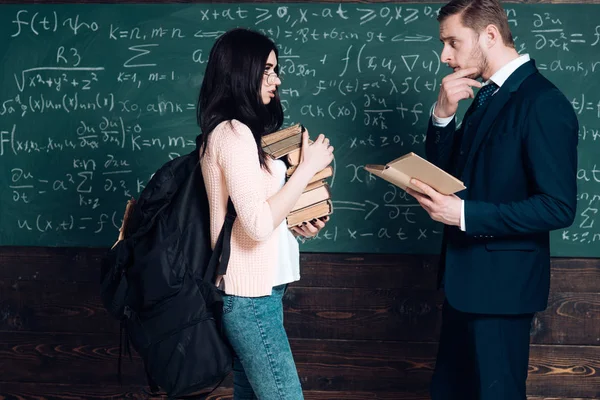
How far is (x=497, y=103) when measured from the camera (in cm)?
177

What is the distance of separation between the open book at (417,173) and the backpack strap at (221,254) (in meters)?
0.44

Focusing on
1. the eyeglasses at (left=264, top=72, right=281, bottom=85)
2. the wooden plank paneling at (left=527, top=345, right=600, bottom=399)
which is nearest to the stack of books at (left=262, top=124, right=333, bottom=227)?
the eyeglasses at (left=264, top=72, right=281, bottom=85)

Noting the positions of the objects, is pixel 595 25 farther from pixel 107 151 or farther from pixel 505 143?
pixel 107 151

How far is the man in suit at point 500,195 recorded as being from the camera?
1.68 m

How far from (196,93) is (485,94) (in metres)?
1.27

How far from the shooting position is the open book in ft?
5.41

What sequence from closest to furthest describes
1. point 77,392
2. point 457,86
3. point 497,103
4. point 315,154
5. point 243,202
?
1. point 243,202
2. point 315,154
3. point 497,103
4. point 457,86
5. point 77,392

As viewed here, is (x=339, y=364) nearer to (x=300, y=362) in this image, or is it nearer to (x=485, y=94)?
(x=300, y=362)

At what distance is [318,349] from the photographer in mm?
2748

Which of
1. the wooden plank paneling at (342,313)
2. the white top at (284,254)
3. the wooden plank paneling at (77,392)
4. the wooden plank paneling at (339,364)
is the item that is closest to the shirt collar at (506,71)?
the white top at (284,254)

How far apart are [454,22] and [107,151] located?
1563mm

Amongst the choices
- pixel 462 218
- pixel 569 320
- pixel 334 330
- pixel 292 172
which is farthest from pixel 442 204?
pixel 569 320

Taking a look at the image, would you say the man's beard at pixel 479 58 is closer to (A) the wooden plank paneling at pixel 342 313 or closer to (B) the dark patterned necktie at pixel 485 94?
(B) the dark patterned necktie at pixel 485 94

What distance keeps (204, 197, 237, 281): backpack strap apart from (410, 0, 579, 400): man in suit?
56 centimetres
